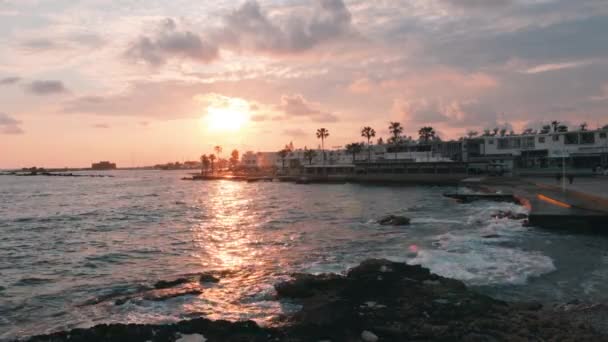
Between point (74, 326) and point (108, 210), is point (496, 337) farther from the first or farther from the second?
point (108, 210)

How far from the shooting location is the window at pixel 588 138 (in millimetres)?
89938

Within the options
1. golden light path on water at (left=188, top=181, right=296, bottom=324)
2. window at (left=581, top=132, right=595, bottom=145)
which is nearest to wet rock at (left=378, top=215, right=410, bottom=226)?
golden light path on water at (left=188, top=181, right=296, bottom=324)

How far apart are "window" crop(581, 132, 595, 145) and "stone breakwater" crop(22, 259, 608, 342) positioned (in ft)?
309

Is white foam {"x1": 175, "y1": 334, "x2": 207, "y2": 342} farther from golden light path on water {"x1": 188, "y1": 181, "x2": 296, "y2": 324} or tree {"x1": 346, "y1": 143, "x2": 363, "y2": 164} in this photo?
tree {"x1": 346, "y1": 143, "x2": 363, "y2": 164}

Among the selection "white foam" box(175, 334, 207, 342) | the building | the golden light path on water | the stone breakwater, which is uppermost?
the building

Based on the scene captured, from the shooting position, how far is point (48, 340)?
1088 cm

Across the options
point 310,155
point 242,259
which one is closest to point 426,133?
point 310,155

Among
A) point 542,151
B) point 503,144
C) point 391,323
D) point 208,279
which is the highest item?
point 503,144

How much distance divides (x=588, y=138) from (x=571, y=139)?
3.10 metres

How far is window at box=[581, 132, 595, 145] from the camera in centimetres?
8994

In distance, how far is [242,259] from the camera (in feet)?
73.4

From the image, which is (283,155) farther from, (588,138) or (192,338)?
(192,338)

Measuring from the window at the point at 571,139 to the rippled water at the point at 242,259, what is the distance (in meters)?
65.7

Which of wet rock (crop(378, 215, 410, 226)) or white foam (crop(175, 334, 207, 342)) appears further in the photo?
wet rock (crop(378, 215, 410, 226))
